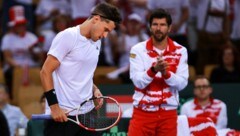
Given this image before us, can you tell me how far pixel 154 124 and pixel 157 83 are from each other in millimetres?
407

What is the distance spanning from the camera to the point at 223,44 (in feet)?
42.1

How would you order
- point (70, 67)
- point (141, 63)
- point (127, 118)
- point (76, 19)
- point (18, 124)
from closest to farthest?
point (70, 67) → point (141, 63) → point (127, 118) → point (18, 124) → point (76, 19)

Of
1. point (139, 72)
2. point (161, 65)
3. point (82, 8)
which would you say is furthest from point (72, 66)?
point (82, 8)

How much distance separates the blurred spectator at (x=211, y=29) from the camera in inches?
509

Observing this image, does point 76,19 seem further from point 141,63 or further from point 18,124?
point 141,63

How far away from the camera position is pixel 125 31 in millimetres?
12586

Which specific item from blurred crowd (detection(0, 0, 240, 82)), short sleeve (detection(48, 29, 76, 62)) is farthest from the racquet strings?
blurred crowd (detection(0, 0, 240, 82))

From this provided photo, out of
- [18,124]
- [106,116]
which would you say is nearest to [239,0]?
[18,124]

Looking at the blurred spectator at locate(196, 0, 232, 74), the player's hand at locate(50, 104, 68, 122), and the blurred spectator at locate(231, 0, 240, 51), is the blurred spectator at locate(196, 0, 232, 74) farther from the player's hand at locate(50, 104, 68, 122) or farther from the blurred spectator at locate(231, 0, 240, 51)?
the player's hand at locate(50, 104, 68, 122)

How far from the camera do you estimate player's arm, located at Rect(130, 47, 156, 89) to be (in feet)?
27.2

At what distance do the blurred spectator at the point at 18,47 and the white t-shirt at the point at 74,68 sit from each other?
5066 mm

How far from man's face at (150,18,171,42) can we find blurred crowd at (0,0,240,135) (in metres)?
3.61

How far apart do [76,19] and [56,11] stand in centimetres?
65

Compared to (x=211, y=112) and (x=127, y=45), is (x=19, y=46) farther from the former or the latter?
(x=211, y=112)
